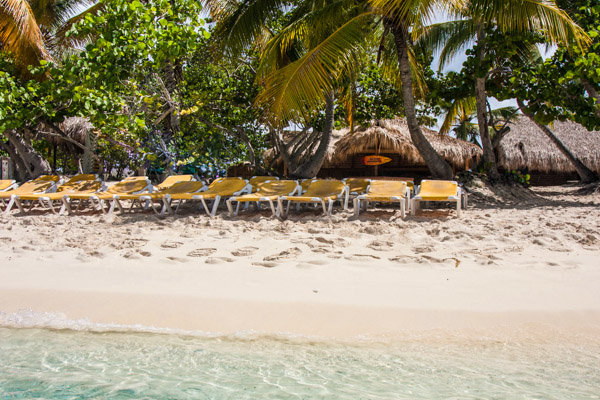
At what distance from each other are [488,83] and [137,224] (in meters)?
7.88

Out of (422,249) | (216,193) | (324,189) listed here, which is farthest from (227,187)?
(422,249)

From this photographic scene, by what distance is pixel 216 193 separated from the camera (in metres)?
7.80

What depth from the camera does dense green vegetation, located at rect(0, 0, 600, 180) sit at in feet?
26.1

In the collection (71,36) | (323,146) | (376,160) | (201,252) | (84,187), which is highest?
(71,36)

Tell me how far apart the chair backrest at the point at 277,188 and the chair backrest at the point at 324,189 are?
240 mm

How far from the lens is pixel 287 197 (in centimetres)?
732

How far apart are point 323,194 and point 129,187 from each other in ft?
11.9

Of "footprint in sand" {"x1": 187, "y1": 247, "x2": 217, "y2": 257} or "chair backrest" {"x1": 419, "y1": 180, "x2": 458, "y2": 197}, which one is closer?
"footprint in sand" {"x1": 187, "y1": 247, "x2": 217, "y2": 257}

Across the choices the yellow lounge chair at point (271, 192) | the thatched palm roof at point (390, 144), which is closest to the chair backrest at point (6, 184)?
the yellow lounge chair at point (271, 192)

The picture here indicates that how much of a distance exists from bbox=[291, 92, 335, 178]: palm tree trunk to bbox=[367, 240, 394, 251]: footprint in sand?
5119mm

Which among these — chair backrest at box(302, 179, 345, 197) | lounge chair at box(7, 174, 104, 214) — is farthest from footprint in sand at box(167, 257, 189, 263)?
lounge chair at box(7, 174, 104, 214)

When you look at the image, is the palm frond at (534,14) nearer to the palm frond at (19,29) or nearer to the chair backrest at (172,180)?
the chair backrest at (172,180)

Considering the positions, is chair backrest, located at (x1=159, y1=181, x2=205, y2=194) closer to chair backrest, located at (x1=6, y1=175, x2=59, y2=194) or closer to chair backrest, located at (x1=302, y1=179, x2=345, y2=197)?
chair backrest, located at (x1=302, y1=179, x2=345, y2=197)

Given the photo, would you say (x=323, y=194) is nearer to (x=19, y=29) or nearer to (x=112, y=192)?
(x=112, y=192)
